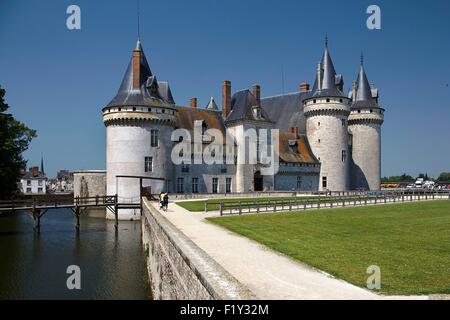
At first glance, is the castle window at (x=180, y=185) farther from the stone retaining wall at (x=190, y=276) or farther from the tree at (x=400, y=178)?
the tree at (x=400, y=178)

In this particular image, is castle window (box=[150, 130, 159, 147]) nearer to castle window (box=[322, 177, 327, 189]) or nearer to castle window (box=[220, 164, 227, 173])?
castle window (box=[220, 164, 227, 173])

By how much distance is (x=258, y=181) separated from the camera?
42.7 meters

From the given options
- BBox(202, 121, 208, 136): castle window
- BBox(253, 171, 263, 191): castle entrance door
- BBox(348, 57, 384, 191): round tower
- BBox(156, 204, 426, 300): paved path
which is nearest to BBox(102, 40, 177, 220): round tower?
BBox(202, 121, 208, 136): castle window

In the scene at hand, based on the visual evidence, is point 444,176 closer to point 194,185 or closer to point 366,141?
point 366,141

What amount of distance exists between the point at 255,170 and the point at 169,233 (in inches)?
1214

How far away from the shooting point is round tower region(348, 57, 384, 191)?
49094mm

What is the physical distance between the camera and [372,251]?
450 inches

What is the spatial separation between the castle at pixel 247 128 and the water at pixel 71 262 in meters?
7.27

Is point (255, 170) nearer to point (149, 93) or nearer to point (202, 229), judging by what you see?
point (149, 93)

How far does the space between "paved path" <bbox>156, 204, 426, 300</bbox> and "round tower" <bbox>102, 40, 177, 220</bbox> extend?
21905 millimetres

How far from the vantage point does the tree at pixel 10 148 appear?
34406 mm

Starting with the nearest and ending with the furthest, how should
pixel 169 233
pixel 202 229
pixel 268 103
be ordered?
pixel 169 233 < pixel 202 229 < pixel 268 103

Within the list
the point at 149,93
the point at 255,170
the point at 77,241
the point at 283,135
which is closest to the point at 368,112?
the point at 283,135
